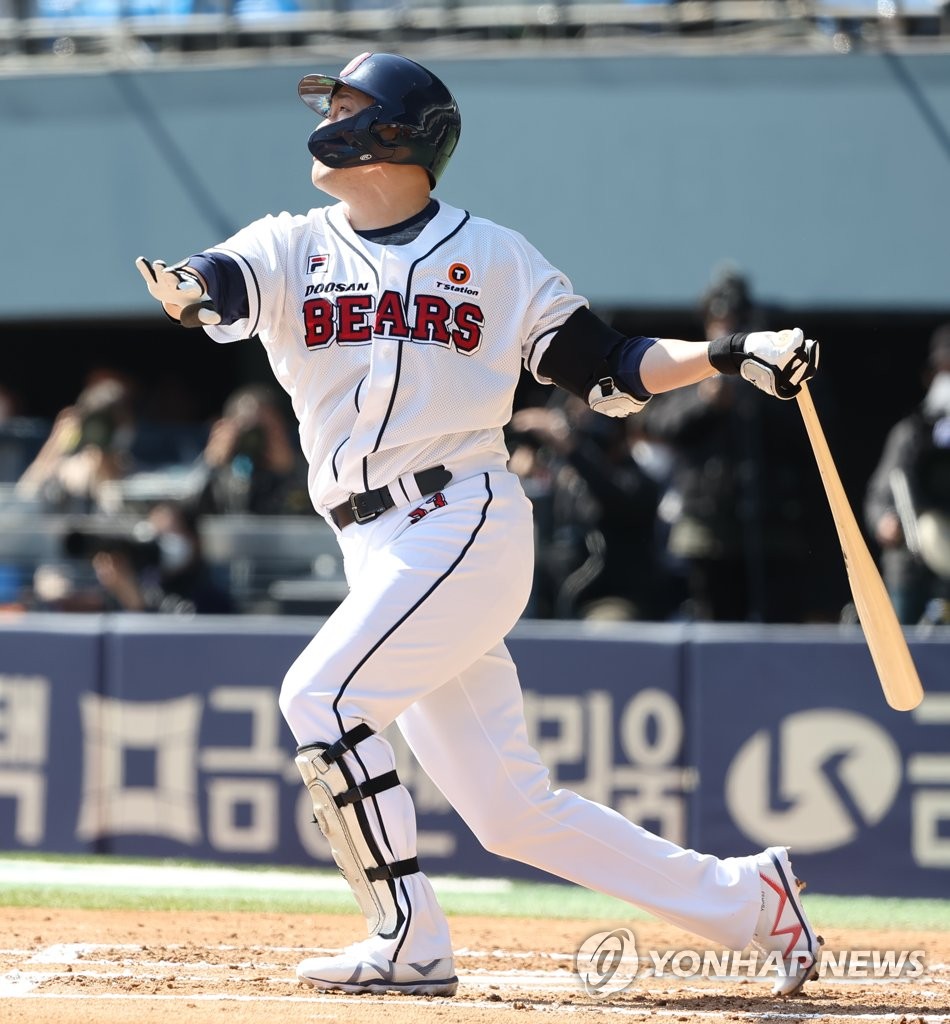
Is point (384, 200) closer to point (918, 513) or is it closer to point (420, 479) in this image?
point (420, 479)

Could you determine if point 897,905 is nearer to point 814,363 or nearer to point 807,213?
point 814,363

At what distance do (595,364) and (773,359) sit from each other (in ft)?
1.51

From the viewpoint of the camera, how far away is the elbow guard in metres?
3.96

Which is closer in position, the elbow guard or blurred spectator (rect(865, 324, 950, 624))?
the elbow guard

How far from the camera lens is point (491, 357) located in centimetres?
392

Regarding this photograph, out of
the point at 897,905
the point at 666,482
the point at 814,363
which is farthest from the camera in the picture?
the point at 666,482

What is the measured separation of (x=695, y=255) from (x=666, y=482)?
6.67 feet

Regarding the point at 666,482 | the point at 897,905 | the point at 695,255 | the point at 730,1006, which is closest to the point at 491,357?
the point at 730,1006

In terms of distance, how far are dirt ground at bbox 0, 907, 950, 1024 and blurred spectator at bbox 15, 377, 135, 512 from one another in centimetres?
360

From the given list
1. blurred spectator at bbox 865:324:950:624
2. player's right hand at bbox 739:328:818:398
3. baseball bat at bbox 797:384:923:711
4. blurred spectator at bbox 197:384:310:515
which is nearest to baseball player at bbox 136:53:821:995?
player's right hand at bbox 739:328:818:398

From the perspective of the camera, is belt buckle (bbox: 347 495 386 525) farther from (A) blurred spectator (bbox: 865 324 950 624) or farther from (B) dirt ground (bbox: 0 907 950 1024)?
(A) blurred spectator (bbox: 865 324 950 624)

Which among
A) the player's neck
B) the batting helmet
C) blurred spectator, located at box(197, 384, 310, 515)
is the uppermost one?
the batting helmet

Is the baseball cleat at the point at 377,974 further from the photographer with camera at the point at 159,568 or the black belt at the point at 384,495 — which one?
the photographer with camera at the point at 159,568

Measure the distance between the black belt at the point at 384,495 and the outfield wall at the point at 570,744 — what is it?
2991 millimetres
